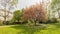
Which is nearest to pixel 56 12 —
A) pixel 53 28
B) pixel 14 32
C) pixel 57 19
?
pixel 57 19

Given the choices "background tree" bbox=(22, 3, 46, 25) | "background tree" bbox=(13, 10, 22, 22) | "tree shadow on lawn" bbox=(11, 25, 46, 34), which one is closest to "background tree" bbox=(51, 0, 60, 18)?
"background tree" bbox=(22, 3, 46, 25)

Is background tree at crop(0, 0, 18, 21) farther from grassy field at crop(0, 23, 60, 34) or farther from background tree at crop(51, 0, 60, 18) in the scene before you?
background tree at crop(51, 0, 60, 18)

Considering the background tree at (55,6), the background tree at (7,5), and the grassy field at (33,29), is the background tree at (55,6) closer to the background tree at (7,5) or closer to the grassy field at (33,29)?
the grassy field at (33,29)

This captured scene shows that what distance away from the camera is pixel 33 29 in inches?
61.7

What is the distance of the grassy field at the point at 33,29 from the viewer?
5.06 ft

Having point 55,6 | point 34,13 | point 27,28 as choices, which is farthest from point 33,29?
point 55,6

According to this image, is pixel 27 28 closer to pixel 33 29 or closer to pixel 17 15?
pixel 33 29

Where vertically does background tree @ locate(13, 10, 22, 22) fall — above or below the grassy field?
above

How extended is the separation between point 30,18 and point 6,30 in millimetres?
296

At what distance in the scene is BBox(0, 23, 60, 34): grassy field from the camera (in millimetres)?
1541

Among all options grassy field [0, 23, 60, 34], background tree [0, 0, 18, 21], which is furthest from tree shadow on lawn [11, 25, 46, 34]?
background tree [0, 0, 18, 21]

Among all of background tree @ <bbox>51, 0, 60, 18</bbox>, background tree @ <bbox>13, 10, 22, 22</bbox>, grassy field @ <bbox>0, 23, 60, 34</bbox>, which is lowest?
grassy field @ <bbox>0, 23, 60, 34</bbox>

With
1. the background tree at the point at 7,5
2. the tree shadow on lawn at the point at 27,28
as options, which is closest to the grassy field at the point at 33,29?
the tree shadow on lawn at the point at 27,28

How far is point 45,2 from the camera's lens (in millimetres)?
1595
